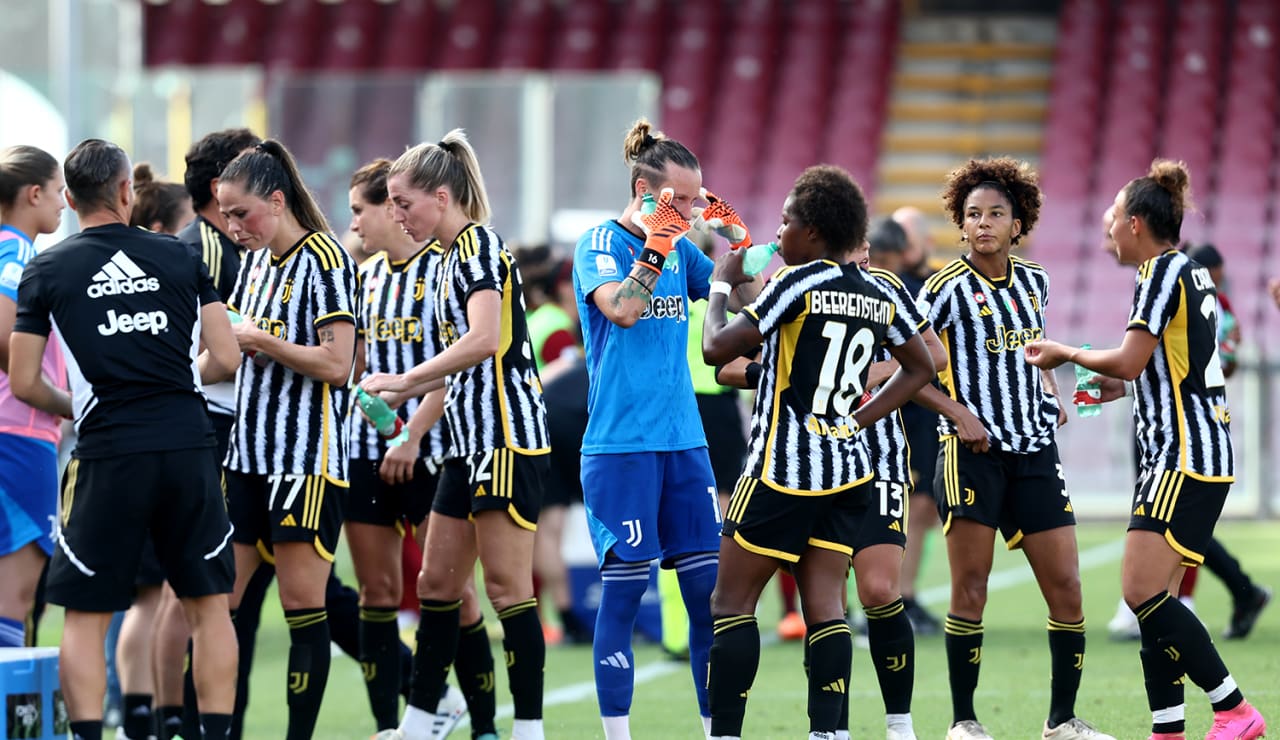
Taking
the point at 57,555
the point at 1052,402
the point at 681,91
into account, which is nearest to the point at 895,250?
the point at 1052,402

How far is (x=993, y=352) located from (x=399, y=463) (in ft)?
6.89

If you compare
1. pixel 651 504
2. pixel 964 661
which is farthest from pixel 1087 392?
pixel 651 504

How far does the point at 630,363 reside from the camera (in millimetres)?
5699

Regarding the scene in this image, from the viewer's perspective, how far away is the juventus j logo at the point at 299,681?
5754 millimetres

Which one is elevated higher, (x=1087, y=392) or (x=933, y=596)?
(x=1087, y=392)

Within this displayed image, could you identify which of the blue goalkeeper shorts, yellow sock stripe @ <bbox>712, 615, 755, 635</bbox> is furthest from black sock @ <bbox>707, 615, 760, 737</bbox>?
the blue goalkeeper shorts

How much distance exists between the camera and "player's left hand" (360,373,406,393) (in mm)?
5648

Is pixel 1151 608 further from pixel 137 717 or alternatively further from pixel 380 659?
pixel 137 717

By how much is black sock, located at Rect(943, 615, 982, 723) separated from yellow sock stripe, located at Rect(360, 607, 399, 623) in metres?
1.96

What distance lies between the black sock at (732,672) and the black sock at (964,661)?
1.11 metres

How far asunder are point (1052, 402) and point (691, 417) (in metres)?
1.29

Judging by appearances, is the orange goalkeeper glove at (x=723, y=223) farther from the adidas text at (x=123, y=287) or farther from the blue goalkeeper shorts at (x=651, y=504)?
the adidas text at (x=123, y=287)

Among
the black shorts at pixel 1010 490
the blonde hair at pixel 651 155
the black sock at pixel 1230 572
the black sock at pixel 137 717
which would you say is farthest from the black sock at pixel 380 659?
the black sock at pixel 1230 572

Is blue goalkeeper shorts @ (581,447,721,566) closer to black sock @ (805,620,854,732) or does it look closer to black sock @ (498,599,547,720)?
black sock @ (498,599,547,720)
